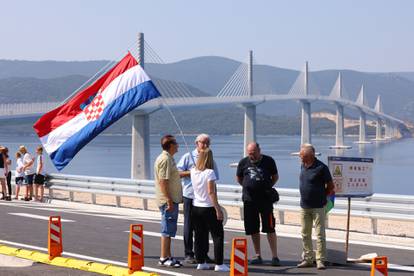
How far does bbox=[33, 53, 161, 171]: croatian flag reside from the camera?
1002 cm

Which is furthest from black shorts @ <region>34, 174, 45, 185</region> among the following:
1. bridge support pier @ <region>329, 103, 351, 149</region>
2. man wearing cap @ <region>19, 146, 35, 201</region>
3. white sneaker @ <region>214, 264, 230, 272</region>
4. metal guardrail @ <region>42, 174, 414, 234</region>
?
bridge support pier @ <region>329, 103, 351, 149</region>

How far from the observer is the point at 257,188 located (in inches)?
358

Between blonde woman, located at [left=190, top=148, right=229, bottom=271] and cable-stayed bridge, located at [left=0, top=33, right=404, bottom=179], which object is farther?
cable-stayed bridge, located at [left=0, top=33, right=404, bottom=179]

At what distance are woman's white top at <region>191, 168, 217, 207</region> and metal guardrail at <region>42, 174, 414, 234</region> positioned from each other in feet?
15.9

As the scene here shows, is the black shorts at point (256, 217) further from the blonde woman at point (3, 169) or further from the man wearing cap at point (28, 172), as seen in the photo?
the blonde woman at point (3, 169)

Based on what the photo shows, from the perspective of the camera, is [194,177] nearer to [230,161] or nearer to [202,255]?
[202,255]

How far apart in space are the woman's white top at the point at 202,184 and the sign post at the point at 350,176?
1673 millimetres

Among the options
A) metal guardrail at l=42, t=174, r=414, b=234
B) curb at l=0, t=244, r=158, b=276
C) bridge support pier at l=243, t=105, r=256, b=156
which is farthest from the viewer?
bridge support pier at l=243, t=105, r=256, b=156

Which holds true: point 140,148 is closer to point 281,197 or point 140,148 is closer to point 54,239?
point 281,197

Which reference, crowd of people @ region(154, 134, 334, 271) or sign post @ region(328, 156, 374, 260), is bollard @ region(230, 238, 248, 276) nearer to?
crowd of people @ region(154, 134, 334, 271)

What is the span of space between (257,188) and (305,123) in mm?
102309

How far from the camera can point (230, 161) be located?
300 ft

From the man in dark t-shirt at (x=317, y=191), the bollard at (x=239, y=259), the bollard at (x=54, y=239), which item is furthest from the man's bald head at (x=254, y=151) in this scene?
the bollard at (x=54, y=239)

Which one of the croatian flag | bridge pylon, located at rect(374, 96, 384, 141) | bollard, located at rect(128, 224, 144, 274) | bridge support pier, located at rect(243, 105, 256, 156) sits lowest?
bollard, located at rect(128, 224, 144, 274)
